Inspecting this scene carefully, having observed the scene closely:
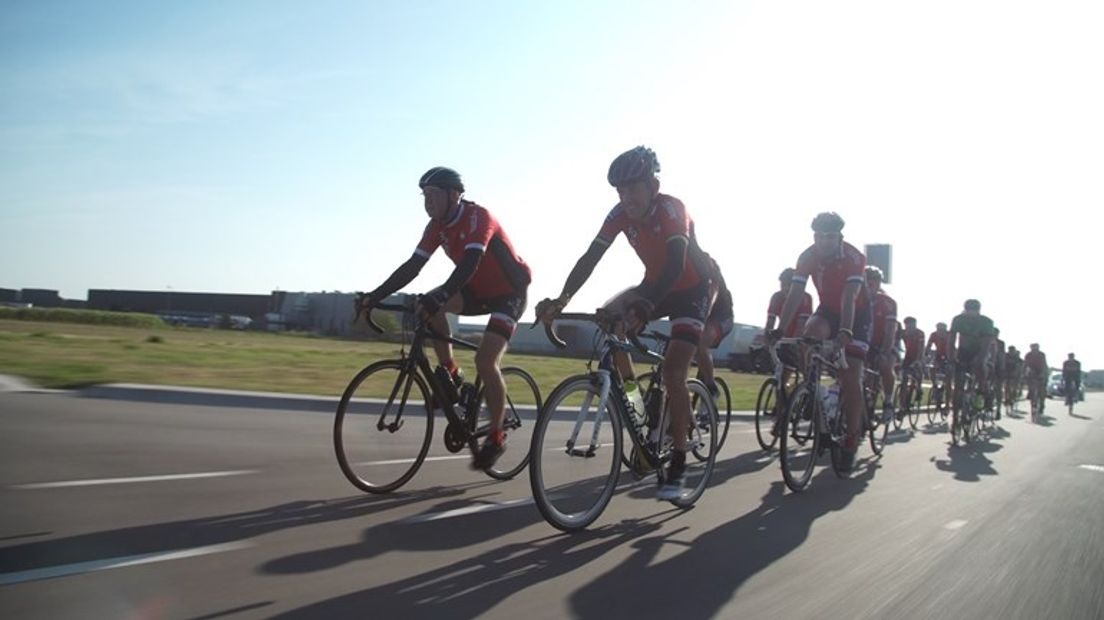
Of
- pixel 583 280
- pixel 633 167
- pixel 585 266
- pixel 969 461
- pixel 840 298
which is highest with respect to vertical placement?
pixel 633 167

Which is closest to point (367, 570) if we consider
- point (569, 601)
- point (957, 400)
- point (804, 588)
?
point (569, 601)

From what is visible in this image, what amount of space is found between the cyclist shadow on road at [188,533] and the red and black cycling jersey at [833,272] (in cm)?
440

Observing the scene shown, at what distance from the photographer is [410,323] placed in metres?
5.39

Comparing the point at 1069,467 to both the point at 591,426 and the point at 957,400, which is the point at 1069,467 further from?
the point at 591,426

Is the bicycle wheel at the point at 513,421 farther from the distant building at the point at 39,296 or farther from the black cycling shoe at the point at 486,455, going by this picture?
the distant building at the point at 39,296

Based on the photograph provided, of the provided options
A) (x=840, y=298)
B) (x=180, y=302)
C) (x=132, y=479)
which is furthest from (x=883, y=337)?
(x=180, y=302)

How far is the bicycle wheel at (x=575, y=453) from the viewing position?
14.2 feet

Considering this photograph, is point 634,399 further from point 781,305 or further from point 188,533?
point 781,305

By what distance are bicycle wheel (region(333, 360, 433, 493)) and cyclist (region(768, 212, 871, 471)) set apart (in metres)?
3.77

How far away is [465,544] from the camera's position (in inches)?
161

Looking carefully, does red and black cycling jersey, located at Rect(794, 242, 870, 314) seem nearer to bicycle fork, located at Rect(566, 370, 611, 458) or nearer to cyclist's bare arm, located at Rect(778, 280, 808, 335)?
cyclist's bare arm, located at Rect(778, 280, 808, 335)

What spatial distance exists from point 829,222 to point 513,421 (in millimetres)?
3524

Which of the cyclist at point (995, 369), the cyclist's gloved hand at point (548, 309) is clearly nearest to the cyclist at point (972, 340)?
the cyclist at point (995, 369)

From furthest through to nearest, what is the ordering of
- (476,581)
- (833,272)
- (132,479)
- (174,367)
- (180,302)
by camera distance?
(180,302) → (174,367) → (833,272) → (132,479) → (476,581)
